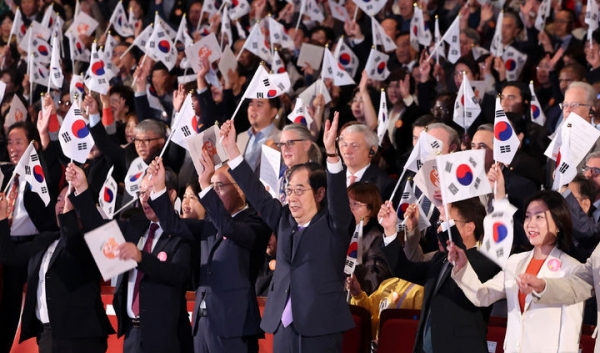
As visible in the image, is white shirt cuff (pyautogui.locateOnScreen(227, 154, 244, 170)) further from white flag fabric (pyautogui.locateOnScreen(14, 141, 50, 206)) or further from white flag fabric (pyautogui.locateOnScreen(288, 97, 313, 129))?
white flag fabric (pyautogui.locateOnScreen(288, 97, 313, 129))

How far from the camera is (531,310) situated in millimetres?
6508

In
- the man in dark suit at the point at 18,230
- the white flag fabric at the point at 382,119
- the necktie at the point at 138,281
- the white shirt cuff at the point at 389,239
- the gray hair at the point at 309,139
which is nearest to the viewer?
the white shirt cuff at the point at 389,239

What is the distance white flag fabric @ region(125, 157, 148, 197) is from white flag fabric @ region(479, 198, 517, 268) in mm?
3691

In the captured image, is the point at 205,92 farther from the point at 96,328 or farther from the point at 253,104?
the point at 96,328

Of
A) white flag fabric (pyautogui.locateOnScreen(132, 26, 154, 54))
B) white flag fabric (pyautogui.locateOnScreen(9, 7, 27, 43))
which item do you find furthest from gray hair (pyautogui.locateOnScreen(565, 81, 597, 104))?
white flag fabric (pyautogui.locateOnScreen(9, 7, 27, 43))

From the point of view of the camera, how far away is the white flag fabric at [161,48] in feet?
39.7

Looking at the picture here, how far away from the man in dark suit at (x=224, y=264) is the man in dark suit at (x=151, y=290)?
141 millimetres

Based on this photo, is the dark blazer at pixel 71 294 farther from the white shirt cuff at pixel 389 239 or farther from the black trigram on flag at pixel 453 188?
the black trigram on flag at pixel 453 188

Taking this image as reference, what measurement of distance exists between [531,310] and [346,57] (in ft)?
19.3

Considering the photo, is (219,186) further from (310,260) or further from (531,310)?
(531,310)

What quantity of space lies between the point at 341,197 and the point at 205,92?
4.10 meters

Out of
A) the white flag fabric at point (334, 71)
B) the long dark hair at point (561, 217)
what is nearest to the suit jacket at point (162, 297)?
the long dark hair at point (561, 217)

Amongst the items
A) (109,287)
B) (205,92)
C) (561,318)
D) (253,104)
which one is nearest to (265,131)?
(253,104)

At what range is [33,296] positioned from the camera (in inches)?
325
